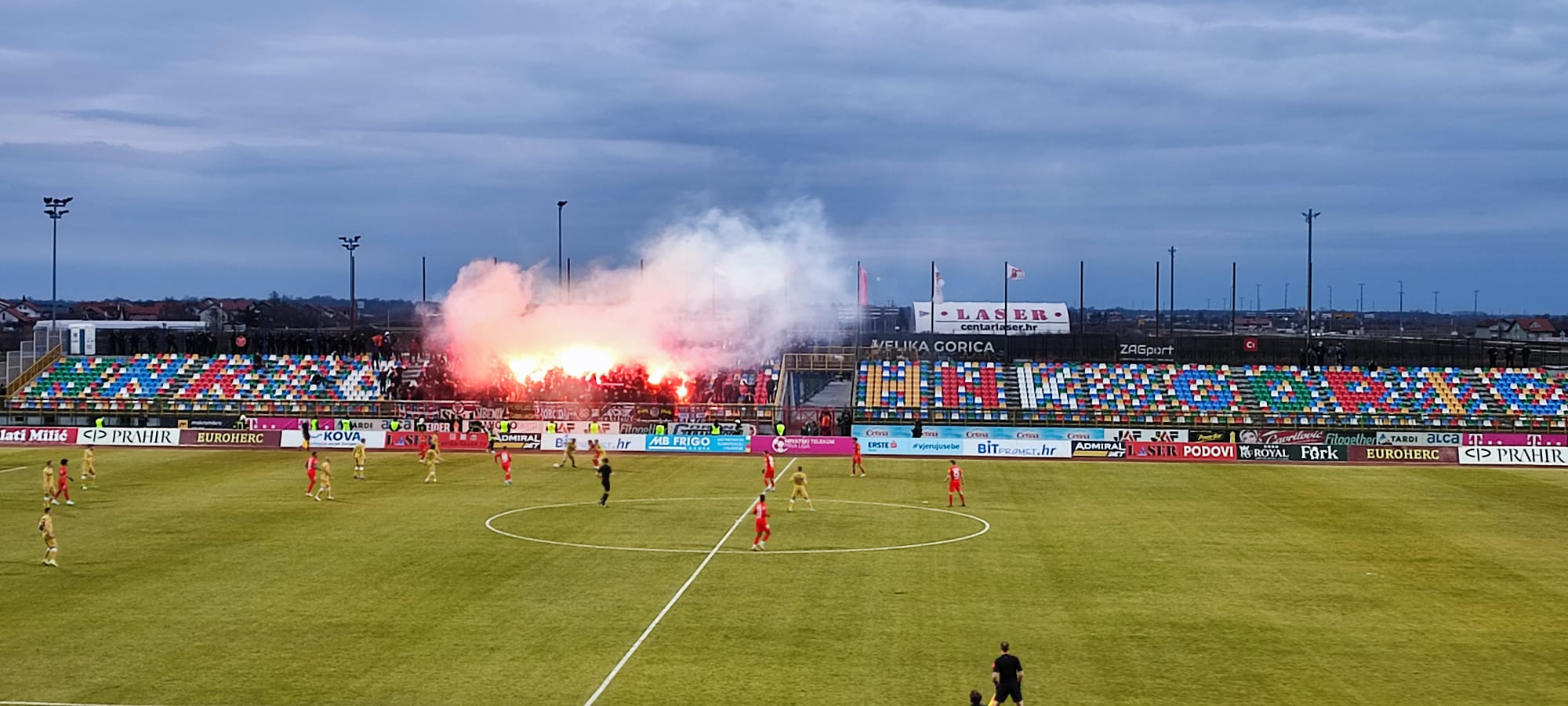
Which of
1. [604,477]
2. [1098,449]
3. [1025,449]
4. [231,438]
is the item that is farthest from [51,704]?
[1098,449]

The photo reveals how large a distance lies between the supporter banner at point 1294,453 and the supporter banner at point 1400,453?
584 millimetres

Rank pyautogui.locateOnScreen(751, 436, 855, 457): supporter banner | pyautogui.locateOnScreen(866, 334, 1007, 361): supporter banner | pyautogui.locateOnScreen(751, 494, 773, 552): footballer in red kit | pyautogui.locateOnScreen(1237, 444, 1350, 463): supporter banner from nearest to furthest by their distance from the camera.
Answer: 1. pyautogui.locateOnScreen(751, 494, 773, 552): footballer in red kit
2. pyautogui.locateOnScreen(1237, 444, 1350, 463): supporter banner
3. pyautogui.locateOnScreen(751, 436, 855, 457): supporter banner
4. pyautogui.locateOnScreen(866, 334, 1007, 361): supporter banner

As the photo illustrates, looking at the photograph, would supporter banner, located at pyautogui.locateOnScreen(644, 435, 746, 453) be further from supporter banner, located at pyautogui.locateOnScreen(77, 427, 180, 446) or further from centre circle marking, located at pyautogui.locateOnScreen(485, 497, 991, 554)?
supporter banner, located at pyautogui.locateOnScreen(77, 427, 180, 446)

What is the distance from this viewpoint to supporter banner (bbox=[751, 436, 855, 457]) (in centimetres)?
6862

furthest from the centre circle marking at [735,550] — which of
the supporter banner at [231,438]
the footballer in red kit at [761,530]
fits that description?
the supporter banner at [231,438]

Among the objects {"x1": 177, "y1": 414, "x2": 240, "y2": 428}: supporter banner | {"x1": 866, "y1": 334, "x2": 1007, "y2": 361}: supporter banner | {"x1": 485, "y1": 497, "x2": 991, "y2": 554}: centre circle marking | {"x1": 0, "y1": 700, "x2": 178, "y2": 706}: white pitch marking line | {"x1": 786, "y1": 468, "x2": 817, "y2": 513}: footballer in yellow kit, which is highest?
{"x1": 866, "y1": 334, "x2": 1007, "y2": 361}: supporter banner

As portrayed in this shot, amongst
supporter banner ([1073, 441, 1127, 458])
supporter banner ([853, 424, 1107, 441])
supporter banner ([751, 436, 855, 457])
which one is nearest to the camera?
supporter banner ([1073, 441, 1127, 458])

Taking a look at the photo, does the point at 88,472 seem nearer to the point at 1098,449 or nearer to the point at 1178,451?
the point at 1098,449

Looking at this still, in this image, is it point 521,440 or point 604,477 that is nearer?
point 604,477

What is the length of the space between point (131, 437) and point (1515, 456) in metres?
63.1

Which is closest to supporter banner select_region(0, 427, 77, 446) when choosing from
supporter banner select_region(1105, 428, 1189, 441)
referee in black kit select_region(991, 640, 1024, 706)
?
Result: supporter banner select_region(1105, 428, 1189, 441)

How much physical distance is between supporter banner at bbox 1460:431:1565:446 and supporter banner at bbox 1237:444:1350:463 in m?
9.07

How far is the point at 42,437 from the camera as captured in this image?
69438 millimetres

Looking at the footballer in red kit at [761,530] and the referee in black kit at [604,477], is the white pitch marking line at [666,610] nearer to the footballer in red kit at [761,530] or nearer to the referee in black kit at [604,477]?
the footballer in red kit at [761,530]
